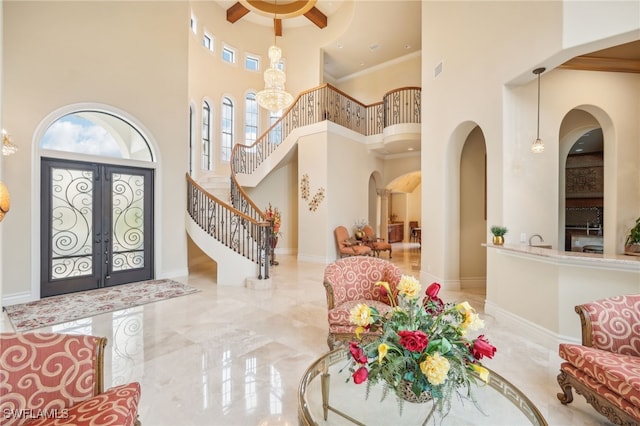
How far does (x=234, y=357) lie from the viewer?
2738 millimetres

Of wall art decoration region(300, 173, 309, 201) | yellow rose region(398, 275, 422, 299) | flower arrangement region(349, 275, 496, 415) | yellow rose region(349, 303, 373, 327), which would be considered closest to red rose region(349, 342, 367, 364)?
flower arrangement region(349, 275, 496, 415)

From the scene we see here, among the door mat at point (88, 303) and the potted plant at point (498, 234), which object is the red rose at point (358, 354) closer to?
the potted plant at point (498, 234)

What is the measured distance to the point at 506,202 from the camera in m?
3.80

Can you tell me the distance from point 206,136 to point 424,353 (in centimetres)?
960

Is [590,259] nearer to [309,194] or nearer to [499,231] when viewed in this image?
[499,231]

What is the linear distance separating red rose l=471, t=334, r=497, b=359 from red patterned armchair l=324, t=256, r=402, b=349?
1.28 m

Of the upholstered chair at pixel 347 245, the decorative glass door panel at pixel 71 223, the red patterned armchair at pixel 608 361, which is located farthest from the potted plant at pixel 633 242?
the decorative glass door panel at pixel 71 223

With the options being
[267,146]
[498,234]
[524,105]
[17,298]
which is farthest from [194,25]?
[498,234]

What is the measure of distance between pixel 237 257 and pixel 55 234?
9.64 feet

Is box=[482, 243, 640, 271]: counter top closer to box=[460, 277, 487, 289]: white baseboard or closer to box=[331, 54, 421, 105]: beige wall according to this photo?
box=[460, 277, 487, 289]: white baseboard

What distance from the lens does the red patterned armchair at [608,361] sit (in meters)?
1.63

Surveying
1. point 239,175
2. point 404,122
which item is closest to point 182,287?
point 239,175

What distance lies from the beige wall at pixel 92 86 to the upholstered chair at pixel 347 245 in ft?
12.9

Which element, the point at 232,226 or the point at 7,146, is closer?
the point at 7,146
